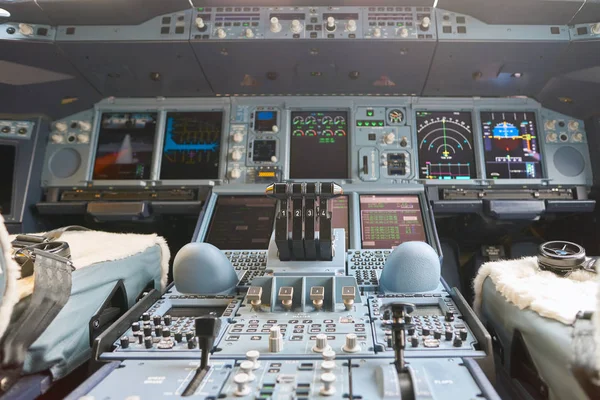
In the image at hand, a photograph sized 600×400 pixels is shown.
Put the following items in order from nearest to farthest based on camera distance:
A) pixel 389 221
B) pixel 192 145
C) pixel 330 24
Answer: pixel 389 221 < pixel 330 24 < pixel 192 145

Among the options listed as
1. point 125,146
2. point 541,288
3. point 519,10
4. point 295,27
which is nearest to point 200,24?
point 295,27

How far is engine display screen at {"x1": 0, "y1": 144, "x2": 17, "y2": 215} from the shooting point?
281 cm

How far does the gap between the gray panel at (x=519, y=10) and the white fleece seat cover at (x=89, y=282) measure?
2.31 metres

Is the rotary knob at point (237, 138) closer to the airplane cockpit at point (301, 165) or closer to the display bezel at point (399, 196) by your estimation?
the airplane cockpit at point (301, 165)

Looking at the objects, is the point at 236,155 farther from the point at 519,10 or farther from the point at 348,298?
the point at 519,10

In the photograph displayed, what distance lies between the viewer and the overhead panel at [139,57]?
2.73 meters

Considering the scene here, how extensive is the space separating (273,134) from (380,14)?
3.48ft

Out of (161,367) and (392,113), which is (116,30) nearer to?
(392,113)

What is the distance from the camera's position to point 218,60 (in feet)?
9.44

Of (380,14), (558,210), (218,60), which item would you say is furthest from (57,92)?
(558,210)

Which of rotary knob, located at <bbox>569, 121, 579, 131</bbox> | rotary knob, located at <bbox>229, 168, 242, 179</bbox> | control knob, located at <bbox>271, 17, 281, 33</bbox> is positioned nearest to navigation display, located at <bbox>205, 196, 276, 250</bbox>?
rotary knob, located at <bbox>229, 168, 242, 179</bbox>

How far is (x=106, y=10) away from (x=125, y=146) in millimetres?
914

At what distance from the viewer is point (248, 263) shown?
224cm

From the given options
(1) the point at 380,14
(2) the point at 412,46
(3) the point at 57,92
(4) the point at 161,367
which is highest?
(1) the point at 380,14
